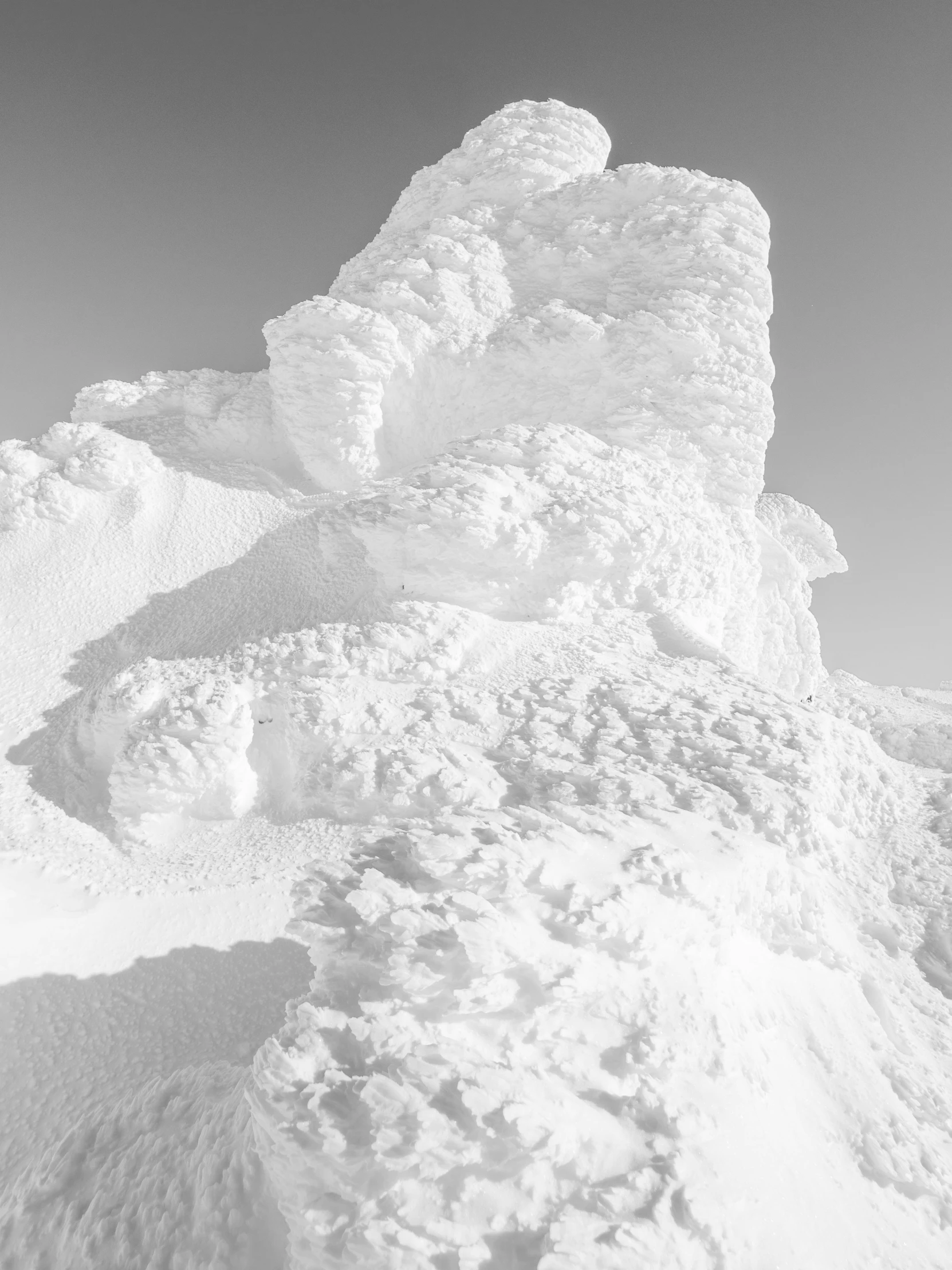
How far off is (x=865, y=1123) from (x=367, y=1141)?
4539 mm

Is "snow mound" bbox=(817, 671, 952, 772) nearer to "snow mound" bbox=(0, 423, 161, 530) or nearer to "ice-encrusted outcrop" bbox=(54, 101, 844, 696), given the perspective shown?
"ice-encrusted outcrop" bbox=(54, 101, 844, 696)

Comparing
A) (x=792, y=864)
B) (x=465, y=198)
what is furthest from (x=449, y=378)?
(x=792, y=864)

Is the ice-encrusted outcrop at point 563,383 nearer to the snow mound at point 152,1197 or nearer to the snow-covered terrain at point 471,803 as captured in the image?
the snow-covered terrain at point 471,803

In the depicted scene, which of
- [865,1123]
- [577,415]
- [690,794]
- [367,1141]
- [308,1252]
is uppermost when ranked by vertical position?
[577,415]

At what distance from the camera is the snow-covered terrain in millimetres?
4691

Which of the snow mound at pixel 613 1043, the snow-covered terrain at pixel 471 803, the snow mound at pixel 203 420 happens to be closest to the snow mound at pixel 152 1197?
the snow-covered terrain at pixel 471 803

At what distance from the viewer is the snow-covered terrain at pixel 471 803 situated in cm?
469

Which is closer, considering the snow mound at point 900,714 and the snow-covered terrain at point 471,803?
the snow-covered terrain at point 471,803

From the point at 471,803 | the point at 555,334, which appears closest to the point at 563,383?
the point at 555,334

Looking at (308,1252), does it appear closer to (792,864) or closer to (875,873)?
(792,864)

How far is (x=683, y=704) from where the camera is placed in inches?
407

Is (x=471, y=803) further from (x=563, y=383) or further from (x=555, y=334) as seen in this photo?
(x=555, y=334)

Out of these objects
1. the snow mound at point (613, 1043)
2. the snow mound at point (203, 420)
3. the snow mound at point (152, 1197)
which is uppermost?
the snow mound at point (203, 420)

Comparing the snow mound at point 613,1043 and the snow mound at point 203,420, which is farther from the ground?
Answer: the snow mound at point 203,420
